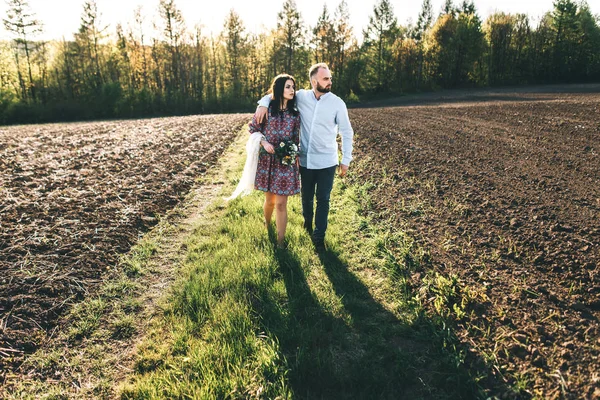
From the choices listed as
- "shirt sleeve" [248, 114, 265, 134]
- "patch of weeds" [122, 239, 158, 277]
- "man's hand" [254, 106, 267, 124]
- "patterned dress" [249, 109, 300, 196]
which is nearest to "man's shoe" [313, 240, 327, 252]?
"patterned dress" [249, 109, 300, 196]

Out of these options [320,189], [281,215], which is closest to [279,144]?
[320,189]

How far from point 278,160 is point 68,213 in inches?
156

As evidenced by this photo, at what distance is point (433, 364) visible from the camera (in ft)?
9.87

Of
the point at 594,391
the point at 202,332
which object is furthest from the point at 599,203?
the point at 202,332

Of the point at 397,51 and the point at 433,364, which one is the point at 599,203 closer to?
the point at 433,364

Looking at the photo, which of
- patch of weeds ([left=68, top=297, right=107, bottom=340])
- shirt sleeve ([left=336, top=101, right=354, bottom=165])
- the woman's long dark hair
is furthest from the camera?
shirt sleeve ([left=336, top=101, right=354, bottom=165])

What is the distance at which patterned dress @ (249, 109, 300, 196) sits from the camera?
4809 millimetres

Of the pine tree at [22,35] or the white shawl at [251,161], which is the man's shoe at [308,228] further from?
the pine tree at [22,35]

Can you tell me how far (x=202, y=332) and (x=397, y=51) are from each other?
4986cm

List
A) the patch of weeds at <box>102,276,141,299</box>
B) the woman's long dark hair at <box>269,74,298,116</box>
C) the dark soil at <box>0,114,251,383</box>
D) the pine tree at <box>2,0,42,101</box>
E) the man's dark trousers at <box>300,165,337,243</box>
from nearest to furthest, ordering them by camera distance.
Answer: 1. the dark soil at <box>0,114,251,383</box>
2. the patch of weeds at <box>102,276,141,299</box>
3. the woman's long dark hair at <box>269,74,298,116</box>
4. the man's dark trousers at <box>300,165,337,243</box>
5. the pine tree at <box>2,0,42,101</box>

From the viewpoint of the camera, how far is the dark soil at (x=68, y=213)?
3.80 metres

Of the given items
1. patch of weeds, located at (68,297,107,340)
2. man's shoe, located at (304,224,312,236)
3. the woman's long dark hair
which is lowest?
patch of weeds, located at (68,297,107,340)

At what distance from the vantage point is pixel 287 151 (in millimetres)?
4656

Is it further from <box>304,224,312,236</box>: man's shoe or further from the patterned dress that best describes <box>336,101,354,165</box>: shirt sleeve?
<box>304,224,312,236</box>: man's shoe
